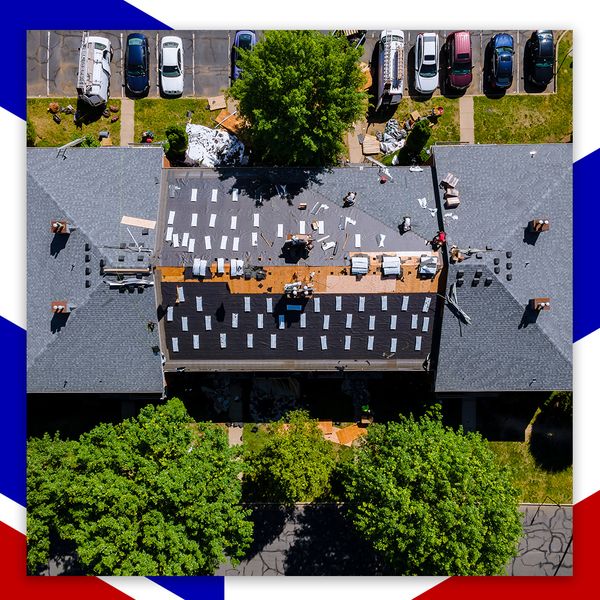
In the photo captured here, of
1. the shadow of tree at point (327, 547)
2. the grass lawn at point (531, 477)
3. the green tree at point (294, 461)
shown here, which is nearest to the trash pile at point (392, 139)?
the green tree at point (294, 461)

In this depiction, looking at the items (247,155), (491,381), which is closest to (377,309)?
(491,381)

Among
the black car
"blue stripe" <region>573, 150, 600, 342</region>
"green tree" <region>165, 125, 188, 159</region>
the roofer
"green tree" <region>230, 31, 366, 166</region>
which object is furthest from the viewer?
the black car

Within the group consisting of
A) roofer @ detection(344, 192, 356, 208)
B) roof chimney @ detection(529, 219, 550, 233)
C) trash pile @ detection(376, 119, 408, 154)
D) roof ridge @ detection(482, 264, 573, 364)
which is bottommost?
roof ridge @ detection(482, 264, 573, 364)

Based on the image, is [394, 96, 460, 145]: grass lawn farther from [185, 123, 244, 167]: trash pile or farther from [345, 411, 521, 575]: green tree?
[345, 411, 521, 575]: green tree

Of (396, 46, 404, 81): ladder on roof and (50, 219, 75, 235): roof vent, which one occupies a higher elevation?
(396, 46, 404, 81): ladder on roof

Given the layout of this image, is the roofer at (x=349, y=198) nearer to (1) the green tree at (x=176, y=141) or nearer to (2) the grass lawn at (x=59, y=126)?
(1) the green tree at (x=176, y=141)

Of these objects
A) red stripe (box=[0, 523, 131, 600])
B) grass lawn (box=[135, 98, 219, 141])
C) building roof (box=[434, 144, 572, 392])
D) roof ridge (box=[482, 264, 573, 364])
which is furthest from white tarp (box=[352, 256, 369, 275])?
red stripe (box=[0, 523, 131, 600])
